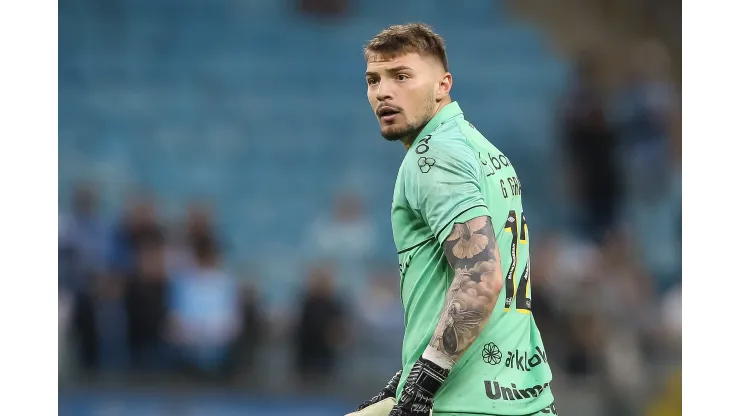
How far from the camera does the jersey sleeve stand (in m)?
2.61

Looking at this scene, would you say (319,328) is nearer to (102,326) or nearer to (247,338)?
(247,338)

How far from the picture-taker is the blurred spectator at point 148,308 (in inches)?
339

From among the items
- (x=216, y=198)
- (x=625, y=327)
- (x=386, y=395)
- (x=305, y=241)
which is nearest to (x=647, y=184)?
(x=625, y=327)

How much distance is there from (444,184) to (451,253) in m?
0.19

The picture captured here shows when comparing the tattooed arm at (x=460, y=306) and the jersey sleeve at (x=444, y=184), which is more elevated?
the jersey sleeve at (x=444, y=184)

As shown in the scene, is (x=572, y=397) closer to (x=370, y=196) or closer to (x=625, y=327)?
(x=625, y=327)

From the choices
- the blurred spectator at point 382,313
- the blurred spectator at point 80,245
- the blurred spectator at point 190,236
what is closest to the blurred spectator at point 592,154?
the blurred spectator at point 382,313

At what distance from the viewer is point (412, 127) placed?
293 centimetres

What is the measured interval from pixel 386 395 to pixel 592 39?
7.23m

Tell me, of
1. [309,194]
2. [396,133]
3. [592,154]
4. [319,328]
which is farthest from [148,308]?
[396,133]

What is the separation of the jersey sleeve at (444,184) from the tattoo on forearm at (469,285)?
0.13 ft

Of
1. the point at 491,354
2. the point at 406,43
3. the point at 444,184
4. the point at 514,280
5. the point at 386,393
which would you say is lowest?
the point at 386,393

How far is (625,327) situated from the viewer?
8.64m

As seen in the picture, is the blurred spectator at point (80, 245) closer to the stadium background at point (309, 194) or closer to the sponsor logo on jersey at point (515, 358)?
the stadium background at point (309, 194)
